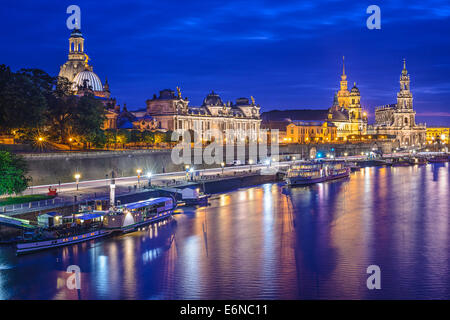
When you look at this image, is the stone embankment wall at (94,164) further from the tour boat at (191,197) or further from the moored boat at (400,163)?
the moored boat at (400,163)

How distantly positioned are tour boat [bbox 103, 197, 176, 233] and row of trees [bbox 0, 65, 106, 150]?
800 inches

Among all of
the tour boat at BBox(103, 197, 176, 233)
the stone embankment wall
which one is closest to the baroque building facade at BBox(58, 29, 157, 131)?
the stone embankment wall

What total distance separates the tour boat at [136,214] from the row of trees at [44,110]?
66.7 feet

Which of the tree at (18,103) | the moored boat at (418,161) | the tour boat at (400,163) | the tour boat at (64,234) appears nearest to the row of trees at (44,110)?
the tree at (18,103)

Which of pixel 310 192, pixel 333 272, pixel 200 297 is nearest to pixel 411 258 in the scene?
pixel 333 272

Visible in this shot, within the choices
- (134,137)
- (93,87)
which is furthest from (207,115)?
(134,137)

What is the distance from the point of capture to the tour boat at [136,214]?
39.7 metres

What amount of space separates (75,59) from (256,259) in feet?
316

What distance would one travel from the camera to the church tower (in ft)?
381

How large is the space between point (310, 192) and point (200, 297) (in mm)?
44960

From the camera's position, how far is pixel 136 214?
139 ft

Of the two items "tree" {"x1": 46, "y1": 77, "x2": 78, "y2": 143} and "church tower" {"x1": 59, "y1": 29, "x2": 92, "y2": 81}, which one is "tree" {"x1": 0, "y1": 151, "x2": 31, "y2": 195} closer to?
"tree" {"x1": 46, "y1": 77, "x2": 78, "y2": 143}

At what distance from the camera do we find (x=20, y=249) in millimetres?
32906

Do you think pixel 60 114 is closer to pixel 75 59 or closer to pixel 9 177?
pixel 9 177
